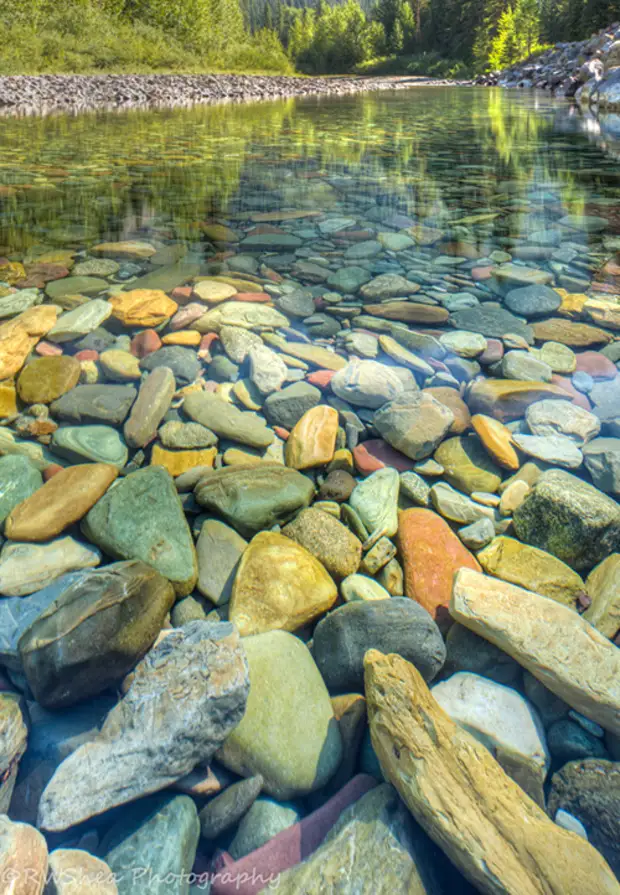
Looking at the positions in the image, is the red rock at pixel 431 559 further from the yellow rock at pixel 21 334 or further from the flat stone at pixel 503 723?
the yellow rock at pixel 21 334

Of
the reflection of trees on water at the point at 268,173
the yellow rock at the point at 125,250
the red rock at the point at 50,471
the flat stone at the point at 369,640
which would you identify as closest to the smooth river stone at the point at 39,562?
the red rock at the point at 50,471

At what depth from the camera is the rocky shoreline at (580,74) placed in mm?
14242

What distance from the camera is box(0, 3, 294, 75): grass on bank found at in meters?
24.0

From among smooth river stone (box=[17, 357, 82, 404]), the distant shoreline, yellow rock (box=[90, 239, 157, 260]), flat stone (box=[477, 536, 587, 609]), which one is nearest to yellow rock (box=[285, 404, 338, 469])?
flat stone (box=[477, 536, 587, 609])

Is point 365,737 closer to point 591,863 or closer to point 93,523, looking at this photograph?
point 591,863

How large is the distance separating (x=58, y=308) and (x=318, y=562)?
2.06 metres

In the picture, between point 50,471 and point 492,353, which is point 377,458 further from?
point 50,471

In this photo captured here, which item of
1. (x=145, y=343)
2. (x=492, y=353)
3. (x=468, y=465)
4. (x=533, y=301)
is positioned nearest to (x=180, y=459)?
(x=145, y=343)

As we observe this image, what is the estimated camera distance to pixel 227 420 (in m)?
1.93

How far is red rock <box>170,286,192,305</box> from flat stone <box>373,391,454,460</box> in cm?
144

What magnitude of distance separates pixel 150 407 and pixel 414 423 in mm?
958

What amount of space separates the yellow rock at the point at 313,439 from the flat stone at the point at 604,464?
84 cm

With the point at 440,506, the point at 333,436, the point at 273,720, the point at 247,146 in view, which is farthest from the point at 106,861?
the point at 247,146

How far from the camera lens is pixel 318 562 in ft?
4.62
